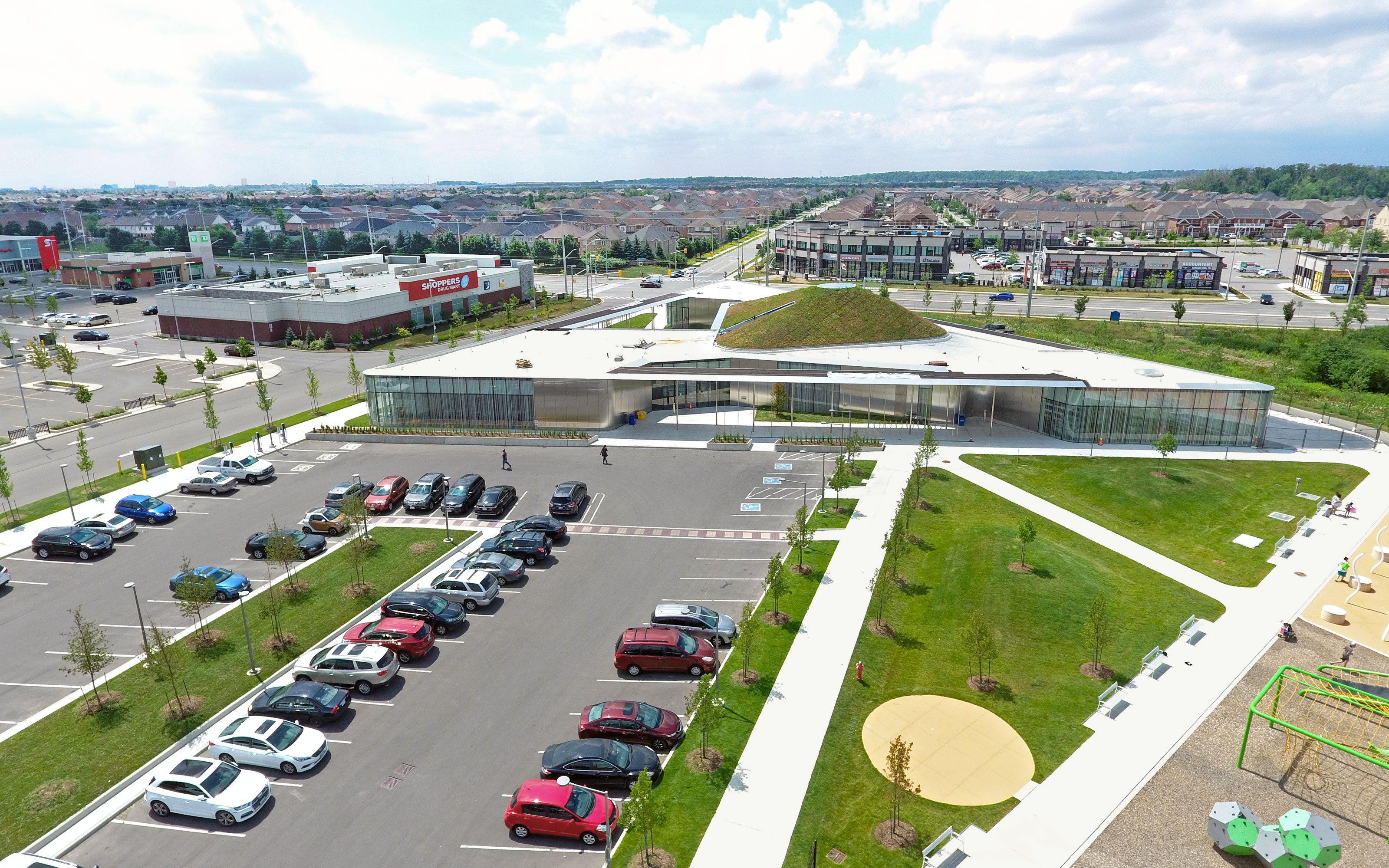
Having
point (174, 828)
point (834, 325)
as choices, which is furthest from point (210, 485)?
point (834, 325)

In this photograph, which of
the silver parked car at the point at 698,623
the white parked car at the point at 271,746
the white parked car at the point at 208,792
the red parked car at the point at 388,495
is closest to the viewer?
the white parked car at the point at 208,792

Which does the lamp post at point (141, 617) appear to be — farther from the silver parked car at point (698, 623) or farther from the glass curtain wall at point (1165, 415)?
the glass curtain wall at point (1165, 415)

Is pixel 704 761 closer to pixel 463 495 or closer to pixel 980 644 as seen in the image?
pixel 980 644

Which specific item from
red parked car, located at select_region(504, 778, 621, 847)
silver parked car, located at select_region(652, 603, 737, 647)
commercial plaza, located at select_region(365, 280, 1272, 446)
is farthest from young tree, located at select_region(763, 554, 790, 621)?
commercial plaza, located at select_region(365, 280, 1272, 446)

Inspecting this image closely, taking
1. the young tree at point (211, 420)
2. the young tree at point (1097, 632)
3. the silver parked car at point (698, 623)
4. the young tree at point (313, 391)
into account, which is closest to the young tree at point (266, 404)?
the young tree at point (313, 391)

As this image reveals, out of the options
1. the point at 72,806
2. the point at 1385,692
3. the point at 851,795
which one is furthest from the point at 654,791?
the point at 1385,692

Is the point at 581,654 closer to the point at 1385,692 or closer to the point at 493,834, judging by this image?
the point at 493,834
